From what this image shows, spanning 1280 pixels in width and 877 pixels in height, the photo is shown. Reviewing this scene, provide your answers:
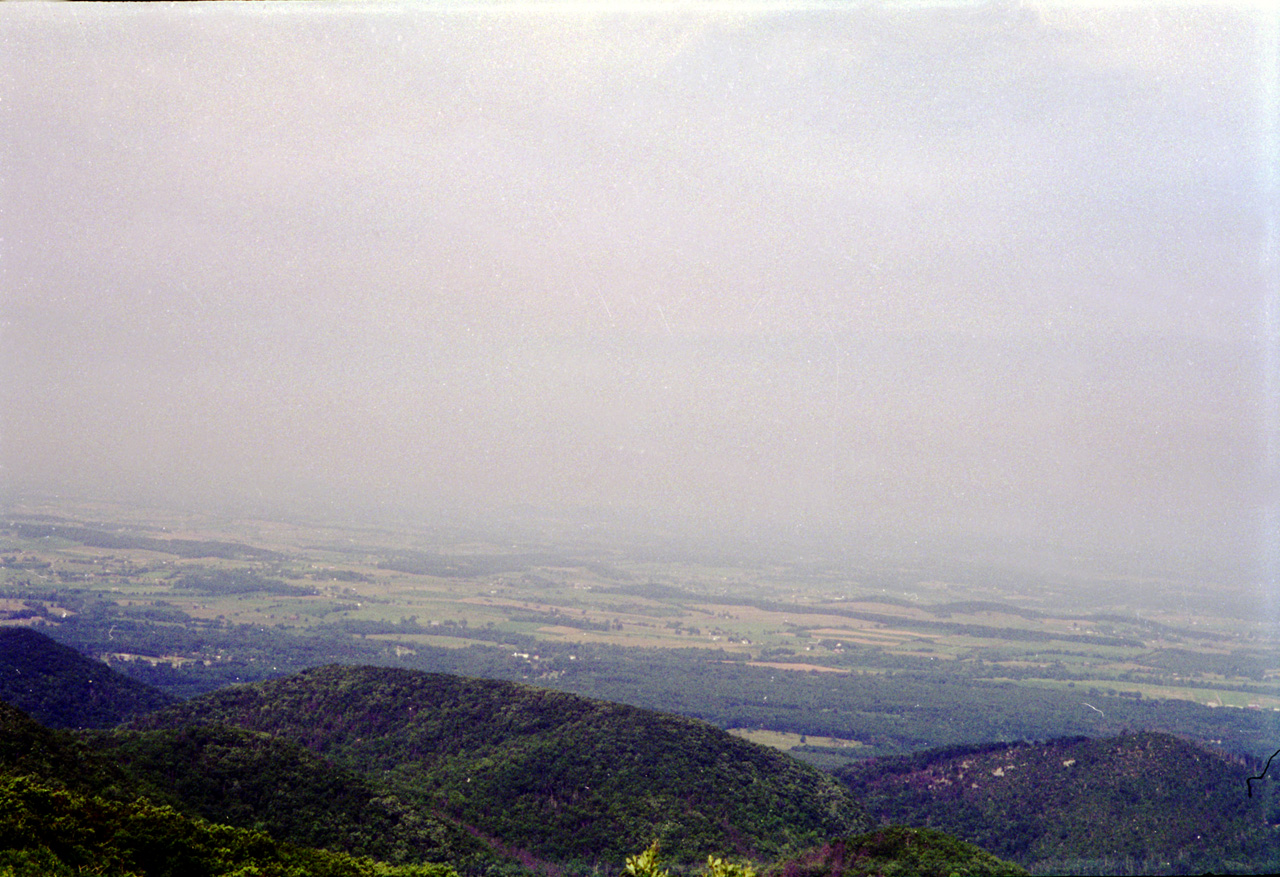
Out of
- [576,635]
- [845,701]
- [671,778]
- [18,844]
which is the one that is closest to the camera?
[18,844]

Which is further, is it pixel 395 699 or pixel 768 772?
pixel 395 699

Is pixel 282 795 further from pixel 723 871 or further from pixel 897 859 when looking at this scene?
pixel 723 871

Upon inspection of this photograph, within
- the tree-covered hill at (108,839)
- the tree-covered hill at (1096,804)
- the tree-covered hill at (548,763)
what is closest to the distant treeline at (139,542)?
the tree-covered hill at (548,763)

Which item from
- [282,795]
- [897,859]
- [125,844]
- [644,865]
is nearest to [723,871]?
[644,865]

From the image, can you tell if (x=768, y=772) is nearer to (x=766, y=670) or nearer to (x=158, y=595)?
(x=766, y=670)

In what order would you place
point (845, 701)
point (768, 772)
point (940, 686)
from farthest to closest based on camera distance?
point (940, 686) → point (845, 701) → point (768, 772)

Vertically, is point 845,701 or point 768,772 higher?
point 768,772

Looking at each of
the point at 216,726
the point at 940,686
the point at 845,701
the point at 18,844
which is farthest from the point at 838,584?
the point at 18,844
